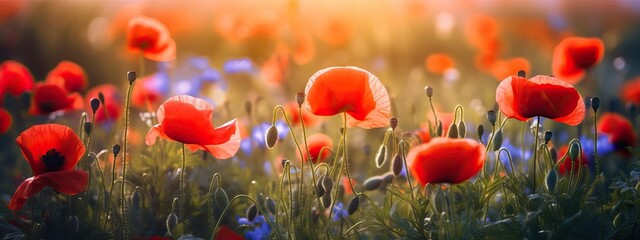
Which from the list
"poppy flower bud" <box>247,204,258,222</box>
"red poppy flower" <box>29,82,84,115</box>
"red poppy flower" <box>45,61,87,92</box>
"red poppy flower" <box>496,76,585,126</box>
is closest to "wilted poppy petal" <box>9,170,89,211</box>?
"poppy flower bud" <box>247,204,258,222</box>

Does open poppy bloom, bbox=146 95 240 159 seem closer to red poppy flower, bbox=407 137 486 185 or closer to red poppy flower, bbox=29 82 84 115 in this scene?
red poppy flower, bbox=407 137 486 185

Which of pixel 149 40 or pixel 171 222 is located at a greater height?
pixel 149 40

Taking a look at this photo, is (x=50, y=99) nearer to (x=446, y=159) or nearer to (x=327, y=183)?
(x=327, y=183)

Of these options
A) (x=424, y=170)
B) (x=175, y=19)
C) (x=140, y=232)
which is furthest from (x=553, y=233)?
(x=175, y=19)

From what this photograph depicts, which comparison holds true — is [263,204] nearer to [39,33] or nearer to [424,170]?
[424,170]

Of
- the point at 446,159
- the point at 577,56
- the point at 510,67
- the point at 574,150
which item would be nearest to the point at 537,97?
the point at 574,150

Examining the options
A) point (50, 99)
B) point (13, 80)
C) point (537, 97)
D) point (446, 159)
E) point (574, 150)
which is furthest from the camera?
point (13, 80)
